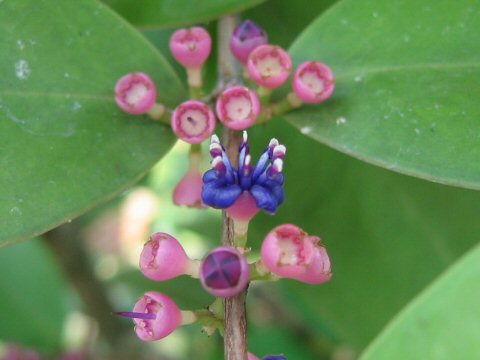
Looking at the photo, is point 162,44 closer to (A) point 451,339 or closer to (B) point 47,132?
(B) point 47,132

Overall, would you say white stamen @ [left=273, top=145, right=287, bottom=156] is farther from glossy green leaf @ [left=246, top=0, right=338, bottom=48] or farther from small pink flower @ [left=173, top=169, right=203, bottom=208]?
glossy green leaf @ [left=246, top=0, right=338, bottom=48]

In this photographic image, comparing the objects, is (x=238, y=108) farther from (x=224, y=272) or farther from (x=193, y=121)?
(x=224, y=272)

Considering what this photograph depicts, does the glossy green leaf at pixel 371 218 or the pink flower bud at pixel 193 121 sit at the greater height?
the pink flower bud at pixel 193 121

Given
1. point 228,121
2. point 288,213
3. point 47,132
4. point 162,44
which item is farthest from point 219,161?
point 162,44

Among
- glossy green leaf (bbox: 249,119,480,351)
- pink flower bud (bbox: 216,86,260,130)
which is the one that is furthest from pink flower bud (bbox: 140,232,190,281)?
glossy green leaf (bbox: 249,119,480,351)

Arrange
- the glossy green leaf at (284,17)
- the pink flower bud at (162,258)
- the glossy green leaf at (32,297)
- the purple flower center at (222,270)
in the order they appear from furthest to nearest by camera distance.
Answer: the glossy green leaf at (32,297)
the glossy green leaf at (284,17)
the pink flower bud at (162,258)
the purple flower center at (222,270)

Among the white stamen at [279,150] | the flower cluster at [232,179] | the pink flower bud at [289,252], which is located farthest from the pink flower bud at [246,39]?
the pink flower bud at [289,252]

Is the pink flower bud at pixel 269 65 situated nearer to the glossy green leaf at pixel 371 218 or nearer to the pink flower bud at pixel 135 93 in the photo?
the pink flower bud at pixel 135 93
